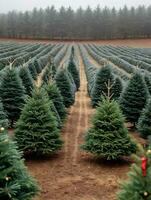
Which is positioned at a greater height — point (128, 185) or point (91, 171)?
point (128, 185)

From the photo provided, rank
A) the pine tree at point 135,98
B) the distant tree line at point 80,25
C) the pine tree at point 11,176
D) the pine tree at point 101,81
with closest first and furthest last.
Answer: the pine tree at point 11,176
the pine tree at point 135,98
the pine tree at point 101,81
the distant tree line at point 80,25

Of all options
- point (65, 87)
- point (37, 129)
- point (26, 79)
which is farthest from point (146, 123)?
point (26, 79)

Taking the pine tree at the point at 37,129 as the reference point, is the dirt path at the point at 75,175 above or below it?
below

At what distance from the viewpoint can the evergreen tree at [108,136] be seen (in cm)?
1773

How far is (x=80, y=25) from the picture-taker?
167 m

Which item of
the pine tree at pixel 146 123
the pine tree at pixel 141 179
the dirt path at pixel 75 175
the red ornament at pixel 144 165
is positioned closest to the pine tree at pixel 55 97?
the dirt path at pixel 75 175

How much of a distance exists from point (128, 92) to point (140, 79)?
0.97 metres

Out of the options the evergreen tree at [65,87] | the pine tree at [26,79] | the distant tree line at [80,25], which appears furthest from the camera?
the distant tree line at [80,25]

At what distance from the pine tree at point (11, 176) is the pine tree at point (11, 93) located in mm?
15597

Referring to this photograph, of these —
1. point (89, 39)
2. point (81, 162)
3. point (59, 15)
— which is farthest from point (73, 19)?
point (81, 162)

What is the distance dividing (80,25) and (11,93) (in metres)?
144

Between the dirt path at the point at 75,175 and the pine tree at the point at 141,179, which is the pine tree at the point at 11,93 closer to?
the dirt path at the point at 75,175

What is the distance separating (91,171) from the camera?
A: 1717cm

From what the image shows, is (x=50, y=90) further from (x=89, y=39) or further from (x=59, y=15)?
(x=59, y=15)
